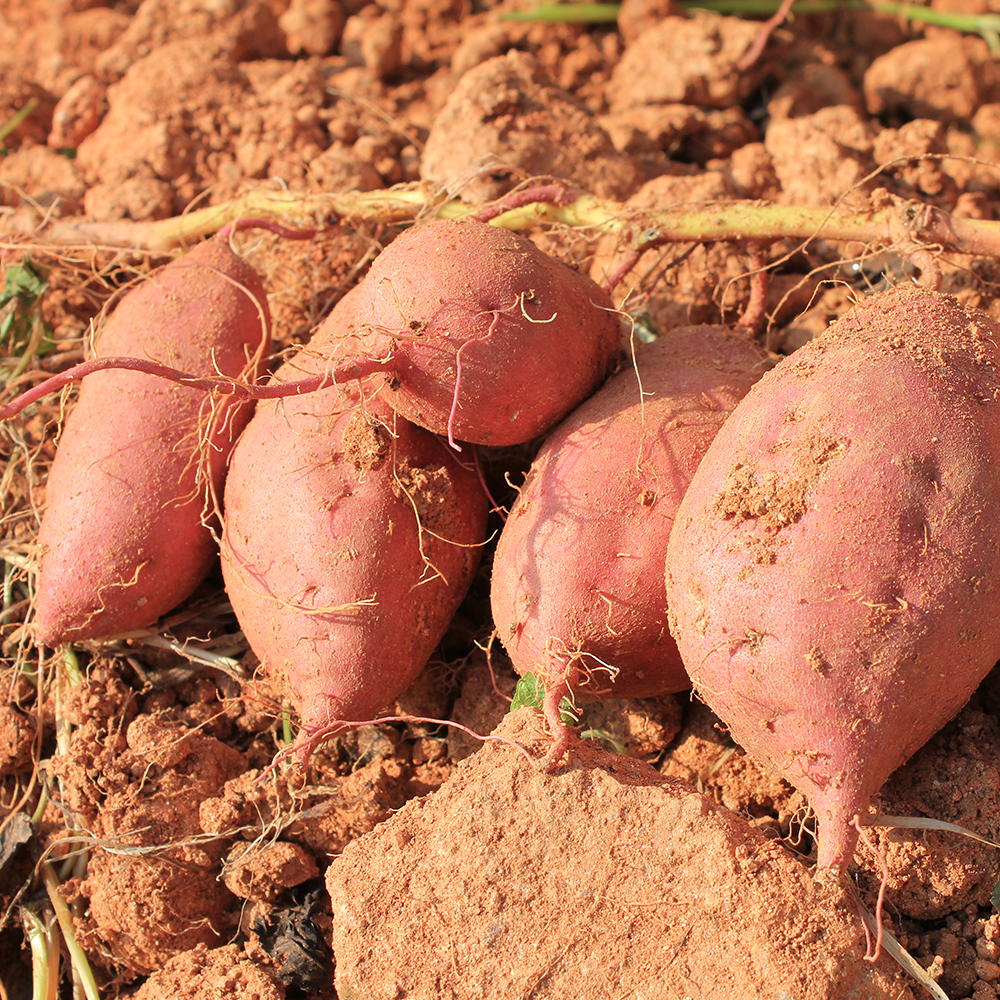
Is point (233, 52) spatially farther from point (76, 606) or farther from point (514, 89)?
point (76, 606)

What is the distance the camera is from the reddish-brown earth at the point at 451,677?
1288mm

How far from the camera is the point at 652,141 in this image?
2494mm

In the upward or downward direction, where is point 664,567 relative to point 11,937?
upward

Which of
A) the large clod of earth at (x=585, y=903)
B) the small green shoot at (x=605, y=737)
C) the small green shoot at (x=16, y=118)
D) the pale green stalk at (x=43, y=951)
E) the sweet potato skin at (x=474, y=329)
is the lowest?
the pale green stalk at (x=43, y=951)

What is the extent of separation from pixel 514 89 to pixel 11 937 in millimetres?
2235

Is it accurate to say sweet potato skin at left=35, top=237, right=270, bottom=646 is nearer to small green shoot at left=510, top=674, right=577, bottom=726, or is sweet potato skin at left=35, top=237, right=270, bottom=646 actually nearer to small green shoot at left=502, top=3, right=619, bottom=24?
small green shoot at left=510, top=674, right=577, bottom=726

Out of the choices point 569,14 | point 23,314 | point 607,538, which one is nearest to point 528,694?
point 607,538

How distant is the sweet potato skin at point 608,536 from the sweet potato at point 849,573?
0.15m

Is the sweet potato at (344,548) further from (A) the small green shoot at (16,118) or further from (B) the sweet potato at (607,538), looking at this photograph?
(A) the small green shoot at (16,118)

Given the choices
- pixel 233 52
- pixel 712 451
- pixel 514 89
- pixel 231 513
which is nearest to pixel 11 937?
pixel 231 513

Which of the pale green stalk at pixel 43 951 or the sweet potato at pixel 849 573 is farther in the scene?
the pale green stalk at pixel 43 951

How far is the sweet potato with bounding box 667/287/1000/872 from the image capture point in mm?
1263

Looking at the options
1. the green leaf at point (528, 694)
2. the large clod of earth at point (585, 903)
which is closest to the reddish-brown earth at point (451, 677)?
the large clod of earth at point (585, 903)

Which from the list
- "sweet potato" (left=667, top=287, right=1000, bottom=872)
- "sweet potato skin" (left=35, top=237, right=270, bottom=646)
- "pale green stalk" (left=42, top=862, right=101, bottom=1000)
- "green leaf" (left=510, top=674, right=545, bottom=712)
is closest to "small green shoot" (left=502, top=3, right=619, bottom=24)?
"sweet potato skin" (left=35, top=237, right=270, bottom=646)
